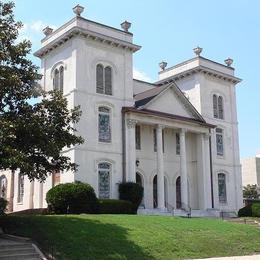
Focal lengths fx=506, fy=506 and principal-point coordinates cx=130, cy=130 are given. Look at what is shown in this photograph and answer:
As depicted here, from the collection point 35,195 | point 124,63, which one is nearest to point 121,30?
point 124,63

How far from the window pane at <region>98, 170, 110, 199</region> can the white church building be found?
0.07m

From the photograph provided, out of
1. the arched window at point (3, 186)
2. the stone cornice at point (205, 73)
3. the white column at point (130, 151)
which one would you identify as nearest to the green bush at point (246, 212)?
the white column at point (130, 151)

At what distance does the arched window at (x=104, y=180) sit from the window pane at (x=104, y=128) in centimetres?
178

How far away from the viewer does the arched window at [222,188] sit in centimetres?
4406

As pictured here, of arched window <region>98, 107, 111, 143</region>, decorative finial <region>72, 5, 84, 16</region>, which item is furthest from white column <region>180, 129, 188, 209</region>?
decorative finial <region>72, 5, 84, 16</region>

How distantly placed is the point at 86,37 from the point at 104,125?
6.41 m

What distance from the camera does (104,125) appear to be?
118 feet

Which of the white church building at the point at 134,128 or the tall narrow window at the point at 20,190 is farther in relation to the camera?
the tall narrow window at the point at 20,190

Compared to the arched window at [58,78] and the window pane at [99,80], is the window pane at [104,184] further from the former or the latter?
the arched window at [58,78]

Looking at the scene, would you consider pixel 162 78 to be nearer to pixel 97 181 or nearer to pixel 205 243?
pixel 97 181

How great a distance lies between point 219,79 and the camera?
153ft

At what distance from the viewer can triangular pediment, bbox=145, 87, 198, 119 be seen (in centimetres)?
3900

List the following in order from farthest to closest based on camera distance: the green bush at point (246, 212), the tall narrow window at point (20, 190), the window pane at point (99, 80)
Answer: the green bush at point (246, 212), the tall narrow window at point (20, 190), the window pane at point (99, 80)

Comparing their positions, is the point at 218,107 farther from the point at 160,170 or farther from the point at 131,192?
the point at 131,192
